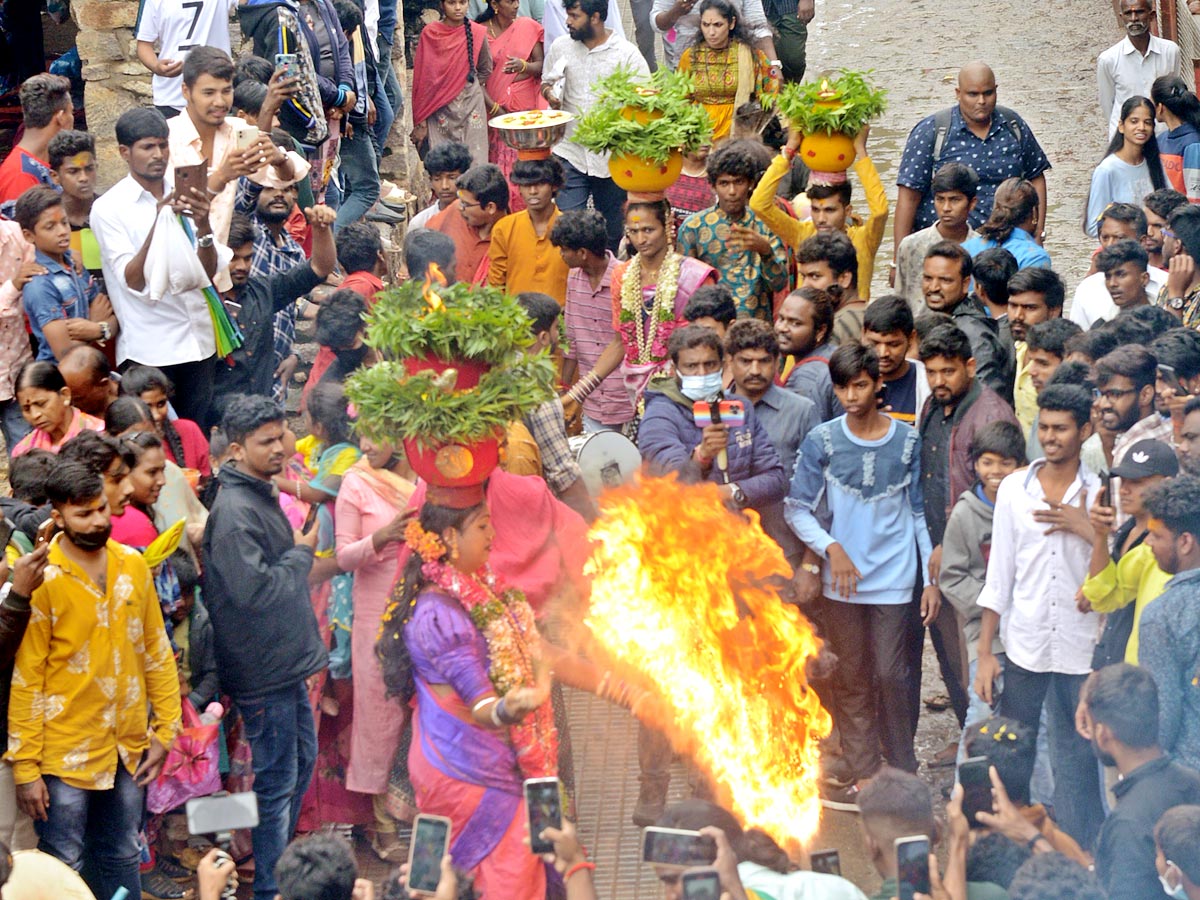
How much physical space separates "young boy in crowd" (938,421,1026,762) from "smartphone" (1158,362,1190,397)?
648mm

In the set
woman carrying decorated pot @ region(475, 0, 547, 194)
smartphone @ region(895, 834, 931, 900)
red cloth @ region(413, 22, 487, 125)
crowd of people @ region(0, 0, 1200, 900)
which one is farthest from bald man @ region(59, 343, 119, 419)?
red cloth @ region(413, 22, 487, 125)

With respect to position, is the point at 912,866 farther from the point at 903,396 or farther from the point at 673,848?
the point at 903,396

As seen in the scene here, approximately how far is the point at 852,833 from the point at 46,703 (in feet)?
11.9

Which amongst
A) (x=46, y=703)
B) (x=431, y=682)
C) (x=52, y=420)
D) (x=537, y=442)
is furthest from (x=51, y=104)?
(x=431, y=682)

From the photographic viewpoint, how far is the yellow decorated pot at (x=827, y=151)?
9.90m

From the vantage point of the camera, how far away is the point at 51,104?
29.4 ft

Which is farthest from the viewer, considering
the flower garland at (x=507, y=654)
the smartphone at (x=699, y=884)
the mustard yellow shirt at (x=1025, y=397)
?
the mustard yellow shirt at (x=1025, y=397)

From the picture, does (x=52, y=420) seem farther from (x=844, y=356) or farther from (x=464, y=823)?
(x=844, y=356)

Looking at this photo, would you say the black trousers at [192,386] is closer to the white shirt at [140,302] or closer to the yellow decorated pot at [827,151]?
the white shirt at [140,302]

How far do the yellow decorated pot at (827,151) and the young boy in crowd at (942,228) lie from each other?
2.03 ft

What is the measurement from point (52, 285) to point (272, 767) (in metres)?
2.78

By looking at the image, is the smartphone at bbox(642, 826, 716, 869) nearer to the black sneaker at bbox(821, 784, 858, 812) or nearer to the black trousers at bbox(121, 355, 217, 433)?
the black sneaker at bbox(821, 784, 858, 812)

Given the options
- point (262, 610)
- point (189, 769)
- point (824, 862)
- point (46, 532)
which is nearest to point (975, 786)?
point (824, 862)

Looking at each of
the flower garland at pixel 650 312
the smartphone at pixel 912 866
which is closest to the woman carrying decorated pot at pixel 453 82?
the flower garland at pixel 650 312
